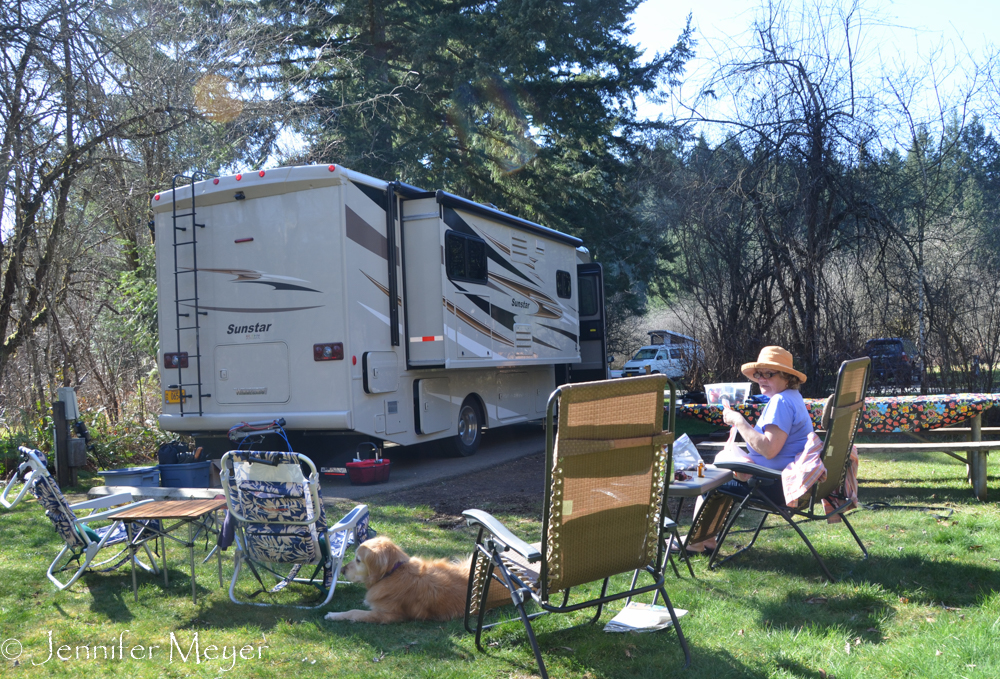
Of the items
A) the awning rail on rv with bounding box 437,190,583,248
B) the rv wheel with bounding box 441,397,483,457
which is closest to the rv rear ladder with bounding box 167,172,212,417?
the awning rail on rv with bounding box 437,190,583,248

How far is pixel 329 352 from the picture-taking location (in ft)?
24.9

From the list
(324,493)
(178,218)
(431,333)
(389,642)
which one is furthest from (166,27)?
(389,642)

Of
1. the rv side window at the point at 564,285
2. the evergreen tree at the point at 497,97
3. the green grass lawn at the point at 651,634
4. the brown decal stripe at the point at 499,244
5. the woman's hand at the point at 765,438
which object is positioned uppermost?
the evergreen tree at the point at 497,97

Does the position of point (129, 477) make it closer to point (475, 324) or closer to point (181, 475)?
point (181, 475)

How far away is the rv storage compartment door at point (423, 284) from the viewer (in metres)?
8.39

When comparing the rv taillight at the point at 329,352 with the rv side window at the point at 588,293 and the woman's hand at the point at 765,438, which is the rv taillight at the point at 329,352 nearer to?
the woman's hand at the point at 765,438

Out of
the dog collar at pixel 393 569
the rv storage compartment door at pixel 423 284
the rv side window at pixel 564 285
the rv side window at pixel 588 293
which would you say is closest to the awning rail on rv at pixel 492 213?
the rv storage compartment door at pixel 423 284

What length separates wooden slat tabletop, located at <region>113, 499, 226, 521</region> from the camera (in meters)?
4.05

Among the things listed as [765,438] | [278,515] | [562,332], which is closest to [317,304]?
[278,515]

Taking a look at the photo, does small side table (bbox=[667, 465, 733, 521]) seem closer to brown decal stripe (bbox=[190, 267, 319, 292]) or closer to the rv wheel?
brown decal stripe (bbox=[190, 267, 319, 292])

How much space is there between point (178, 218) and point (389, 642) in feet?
20.3

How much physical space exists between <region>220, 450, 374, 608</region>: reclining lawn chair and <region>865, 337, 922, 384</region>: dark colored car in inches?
325

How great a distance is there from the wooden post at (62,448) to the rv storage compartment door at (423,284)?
3.45 m

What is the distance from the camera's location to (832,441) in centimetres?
429
